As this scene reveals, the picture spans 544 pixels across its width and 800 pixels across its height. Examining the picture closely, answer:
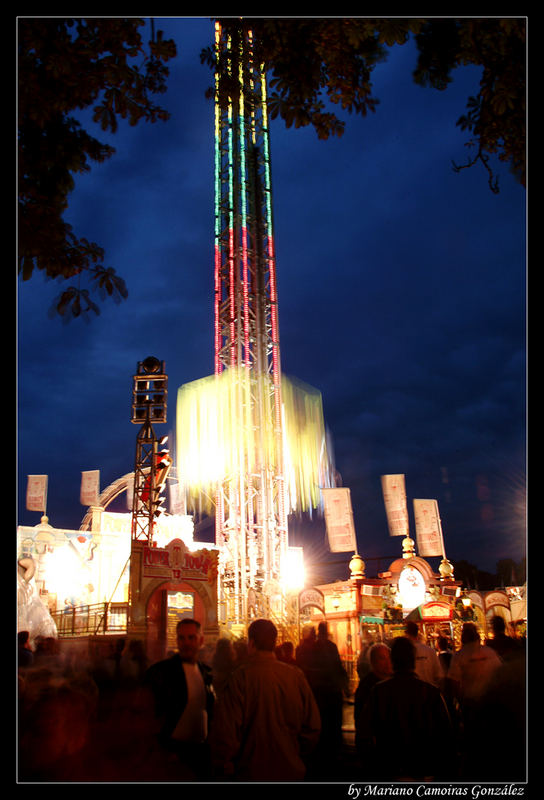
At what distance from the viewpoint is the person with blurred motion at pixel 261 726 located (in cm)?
385

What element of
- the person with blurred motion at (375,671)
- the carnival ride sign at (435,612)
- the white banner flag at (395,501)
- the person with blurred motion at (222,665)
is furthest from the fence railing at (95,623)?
the white banner flag at (395,501)

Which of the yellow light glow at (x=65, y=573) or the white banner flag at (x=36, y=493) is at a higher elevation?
the white banner flag at (x=36, y=493)

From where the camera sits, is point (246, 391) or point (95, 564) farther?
point (95, 564)

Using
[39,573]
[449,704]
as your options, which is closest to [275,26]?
[449,704]

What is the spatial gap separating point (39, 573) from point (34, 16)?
26.3 meters

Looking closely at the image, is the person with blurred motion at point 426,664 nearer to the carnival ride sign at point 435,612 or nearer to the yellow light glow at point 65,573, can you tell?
the carnival ride sign at point 435,612

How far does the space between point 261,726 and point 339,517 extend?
75.6ft

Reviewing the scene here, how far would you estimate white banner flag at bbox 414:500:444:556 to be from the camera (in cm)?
2823

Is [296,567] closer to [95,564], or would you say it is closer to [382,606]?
[95,564]

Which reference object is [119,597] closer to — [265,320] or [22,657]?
[265,320]

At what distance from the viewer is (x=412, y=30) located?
17.3ft

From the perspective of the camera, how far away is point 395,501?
2777 centimetres

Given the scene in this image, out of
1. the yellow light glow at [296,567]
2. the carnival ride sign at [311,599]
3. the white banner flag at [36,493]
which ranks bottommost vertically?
the yellow light glow at [296,567]

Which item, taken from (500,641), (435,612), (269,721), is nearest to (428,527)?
(435,612)
